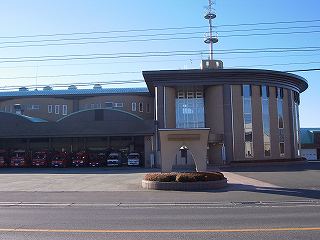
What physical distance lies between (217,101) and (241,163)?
7579 mm

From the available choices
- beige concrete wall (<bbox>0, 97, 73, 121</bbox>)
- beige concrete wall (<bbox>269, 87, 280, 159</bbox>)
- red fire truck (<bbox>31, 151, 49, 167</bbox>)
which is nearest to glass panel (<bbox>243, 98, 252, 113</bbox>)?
beige concrete wall (<bbox>269, 87, 280, 159</bbox>)

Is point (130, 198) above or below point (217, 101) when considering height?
below

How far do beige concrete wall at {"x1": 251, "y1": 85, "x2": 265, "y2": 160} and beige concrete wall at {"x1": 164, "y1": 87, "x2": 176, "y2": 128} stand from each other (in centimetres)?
910

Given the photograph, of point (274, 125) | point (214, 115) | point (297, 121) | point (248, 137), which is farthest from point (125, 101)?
point (297, 121)

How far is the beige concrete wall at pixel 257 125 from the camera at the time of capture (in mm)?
49125

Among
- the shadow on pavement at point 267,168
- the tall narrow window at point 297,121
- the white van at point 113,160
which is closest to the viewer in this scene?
the shadow on pavement at point 267,168

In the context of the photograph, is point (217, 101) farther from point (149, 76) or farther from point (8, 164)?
point (8, 164)

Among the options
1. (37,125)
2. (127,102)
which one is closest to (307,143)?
(127,102)

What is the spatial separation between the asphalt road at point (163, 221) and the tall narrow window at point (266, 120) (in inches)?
1341

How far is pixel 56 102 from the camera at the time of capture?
68.9m

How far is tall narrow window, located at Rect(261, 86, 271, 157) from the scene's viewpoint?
50.0 m

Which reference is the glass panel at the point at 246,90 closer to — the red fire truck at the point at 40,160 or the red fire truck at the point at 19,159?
the red fire truck at the point at 40,160

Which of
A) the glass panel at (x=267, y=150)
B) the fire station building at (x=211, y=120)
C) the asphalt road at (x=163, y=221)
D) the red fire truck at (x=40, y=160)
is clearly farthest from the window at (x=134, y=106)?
the asphalt road at (x=163, y=221)

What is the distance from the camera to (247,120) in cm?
4928
